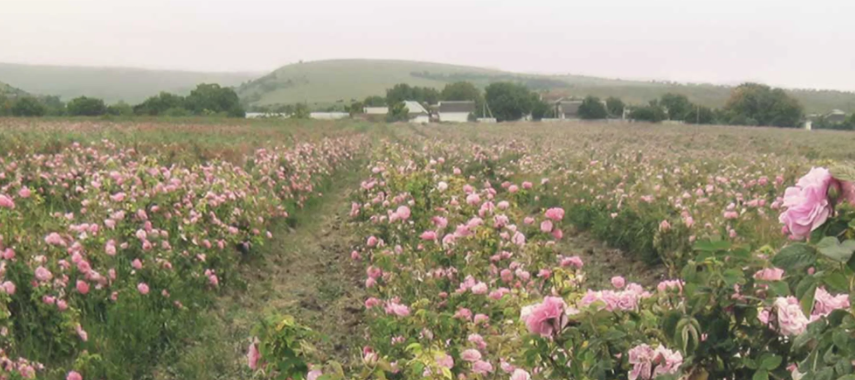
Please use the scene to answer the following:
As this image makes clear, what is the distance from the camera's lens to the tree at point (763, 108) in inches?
2727

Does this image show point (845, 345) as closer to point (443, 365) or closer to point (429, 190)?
point (443, 365)

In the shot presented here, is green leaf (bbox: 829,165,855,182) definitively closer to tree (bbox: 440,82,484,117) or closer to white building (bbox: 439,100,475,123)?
white building (bbox: 439,100,475,123)

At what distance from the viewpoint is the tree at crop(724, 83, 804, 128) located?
69.3 meters

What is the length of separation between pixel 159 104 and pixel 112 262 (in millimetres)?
77564

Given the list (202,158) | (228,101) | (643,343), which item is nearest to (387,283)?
(643,343)

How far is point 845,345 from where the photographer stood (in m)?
1.45

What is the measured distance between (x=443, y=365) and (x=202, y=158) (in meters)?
13.0

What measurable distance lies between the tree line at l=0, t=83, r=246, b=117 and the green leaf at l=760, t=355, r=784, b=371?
224 ft

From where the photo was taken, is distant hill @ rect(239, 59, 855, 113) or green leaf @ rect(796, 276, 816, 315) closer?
green leaf @ rect(796, 276, 816, 315)

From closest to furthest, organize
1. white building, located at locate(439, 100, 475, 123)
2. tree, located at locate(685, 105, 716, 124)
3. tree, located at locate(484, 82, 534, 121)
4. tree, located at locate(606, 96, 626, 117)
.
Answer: tree, located at locate(685, 105, 716, 124)
tree, located at locate(606, 96, 626, 117)
tree, located at locate(484, 82, 534, 121)
white building, located at locate(439, 100, 475, 123)

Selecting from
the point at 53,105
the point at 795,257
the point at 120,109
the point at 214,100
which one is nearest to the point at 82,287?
the point at 795,257

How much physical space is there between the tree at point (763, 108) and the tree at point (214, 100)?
54.6 meters

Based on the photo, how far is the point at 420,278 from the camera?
4965mm

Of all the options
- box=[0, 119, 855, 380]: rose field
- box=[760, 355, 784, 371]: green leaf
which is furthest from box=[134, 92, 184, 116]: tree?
box=[760, 355, 784, 371]: green leaf
